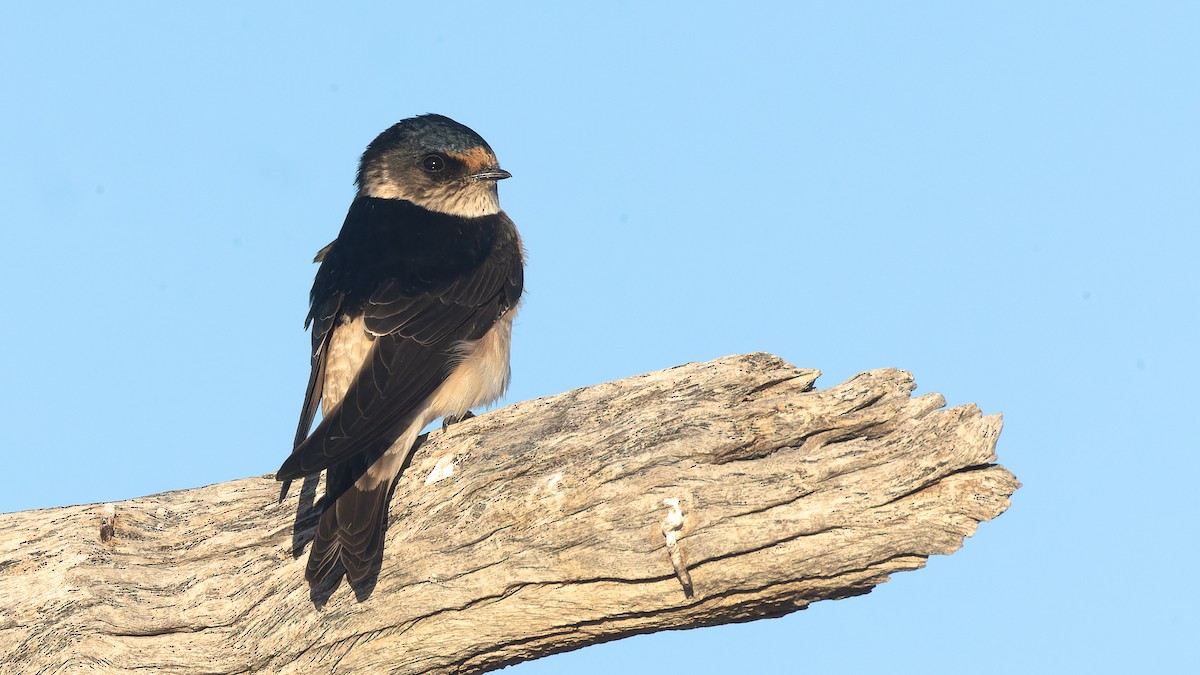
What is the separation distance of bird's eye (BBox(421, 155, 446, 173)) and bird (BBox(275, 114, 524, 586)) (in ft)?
0.03

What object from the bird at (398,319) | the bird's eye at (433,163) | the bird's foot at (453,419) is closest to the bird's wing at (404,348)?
the bird at (398,319)

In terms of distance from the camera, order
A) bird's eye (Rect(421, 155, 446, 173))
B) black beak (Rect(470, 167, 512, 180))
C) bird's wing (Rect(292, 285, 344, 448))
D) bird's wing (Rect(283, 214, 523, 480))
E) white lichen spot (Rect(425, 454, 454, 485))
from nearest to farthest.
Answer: bird's wing (Rect(283, 214, 523, 480)) → white lichen spot (Rect(425, 454, 454, 485)) → bird's wing (Rect(292, 285, 344, 448)) → black beak (Rect(470, 167, 512, 180)) → bird's eye (Rect(421, 155, 446, 173))

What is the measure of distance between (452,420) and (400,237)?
144cm

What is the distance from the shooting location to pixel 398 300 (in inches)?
281

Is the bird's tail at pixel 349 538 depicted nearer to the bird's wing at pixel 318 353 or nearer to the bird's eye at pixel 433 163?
the bird's wing at pixel 318 353

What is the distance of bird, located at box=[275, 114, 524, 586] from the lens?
600 cm

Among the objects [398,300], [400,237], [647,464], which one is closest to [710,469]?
[647,464]

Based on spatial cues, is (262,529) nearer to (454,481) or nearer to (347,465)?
(347,465)

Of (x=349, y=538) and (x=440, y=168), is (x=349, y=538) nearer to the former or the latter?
(x=349, y=538)

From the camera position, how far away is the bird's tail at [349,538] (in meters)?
5.85

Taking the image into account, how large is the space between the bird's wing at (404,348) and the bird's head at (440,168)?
0.58 m

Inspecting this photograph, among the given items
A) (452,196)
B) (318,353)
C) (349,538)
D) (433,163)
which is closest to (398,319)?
(318,353)

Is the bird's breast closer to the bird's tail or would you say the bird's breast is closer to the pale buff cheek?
the bird's tail

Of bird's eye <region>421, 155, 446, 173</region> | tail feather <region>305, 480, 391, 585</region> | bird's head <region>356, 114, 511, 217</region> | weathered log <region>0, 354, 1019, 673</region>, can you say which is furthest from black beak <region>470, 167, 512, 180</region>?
tail feather <region>305, 480, 391, 585</region>
